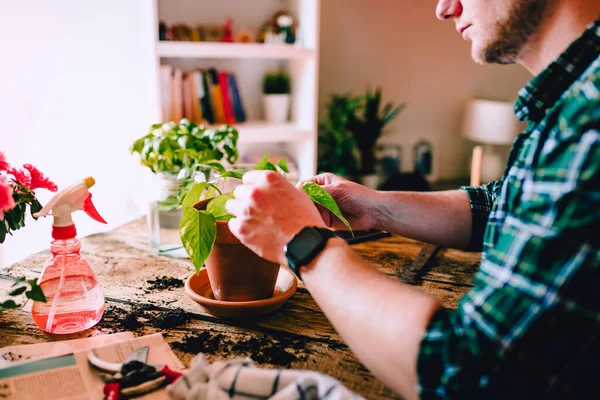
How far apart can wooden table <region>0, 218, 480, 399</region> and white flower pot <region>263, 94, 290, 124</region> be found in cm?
203

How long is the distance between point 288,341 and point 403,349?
28 centimetres

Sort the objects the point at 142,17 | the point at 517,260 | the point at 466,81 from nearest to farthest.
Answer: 1. the point at 517,260
2. the point at 142,17
3. the point at 466,81

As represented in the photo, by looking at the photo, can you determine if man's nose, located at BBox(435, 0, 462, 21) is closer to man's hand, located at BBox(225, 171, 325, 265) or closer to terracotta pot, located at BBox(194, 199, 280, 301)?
man's hand, located at BBox(225, 171, 325, 265)

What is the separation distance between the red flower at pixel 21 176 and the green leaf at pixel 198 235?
0.29 metres

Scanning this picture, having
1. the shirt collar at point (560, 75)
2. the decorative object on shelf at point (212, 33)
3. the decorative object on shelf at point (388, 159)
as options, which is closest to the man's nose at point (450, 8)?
the shirt collar at point (560, 75)

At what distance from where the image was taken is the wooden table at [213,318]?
833 millimetres

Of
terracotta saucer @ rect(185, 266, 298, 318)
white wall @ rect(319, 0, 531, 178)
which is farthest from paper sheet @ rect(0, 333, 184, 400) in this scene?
white wall @ rect(319, 0, 531, 178)

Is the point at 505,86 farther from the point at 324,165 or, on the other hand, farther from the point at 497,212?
the point at 497,212

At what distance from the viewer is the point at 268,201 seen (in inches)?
33.3

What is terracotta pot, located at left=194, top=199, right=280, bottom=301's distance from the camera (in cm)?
93

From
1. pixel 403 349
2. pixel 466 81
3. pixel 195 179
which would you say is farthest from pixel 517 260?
pixel 466 81

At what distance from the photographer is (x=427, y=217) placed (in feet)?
3.93

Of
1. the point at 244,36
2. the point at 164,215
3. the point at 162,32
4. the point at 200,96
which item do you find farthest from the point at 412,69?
Answer: the point at 164,215

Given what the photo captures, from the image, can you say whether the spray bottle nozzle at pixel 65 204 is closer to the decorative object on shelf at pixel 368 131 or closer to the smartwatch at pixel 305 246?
the smartwatch at pixel 305 246
